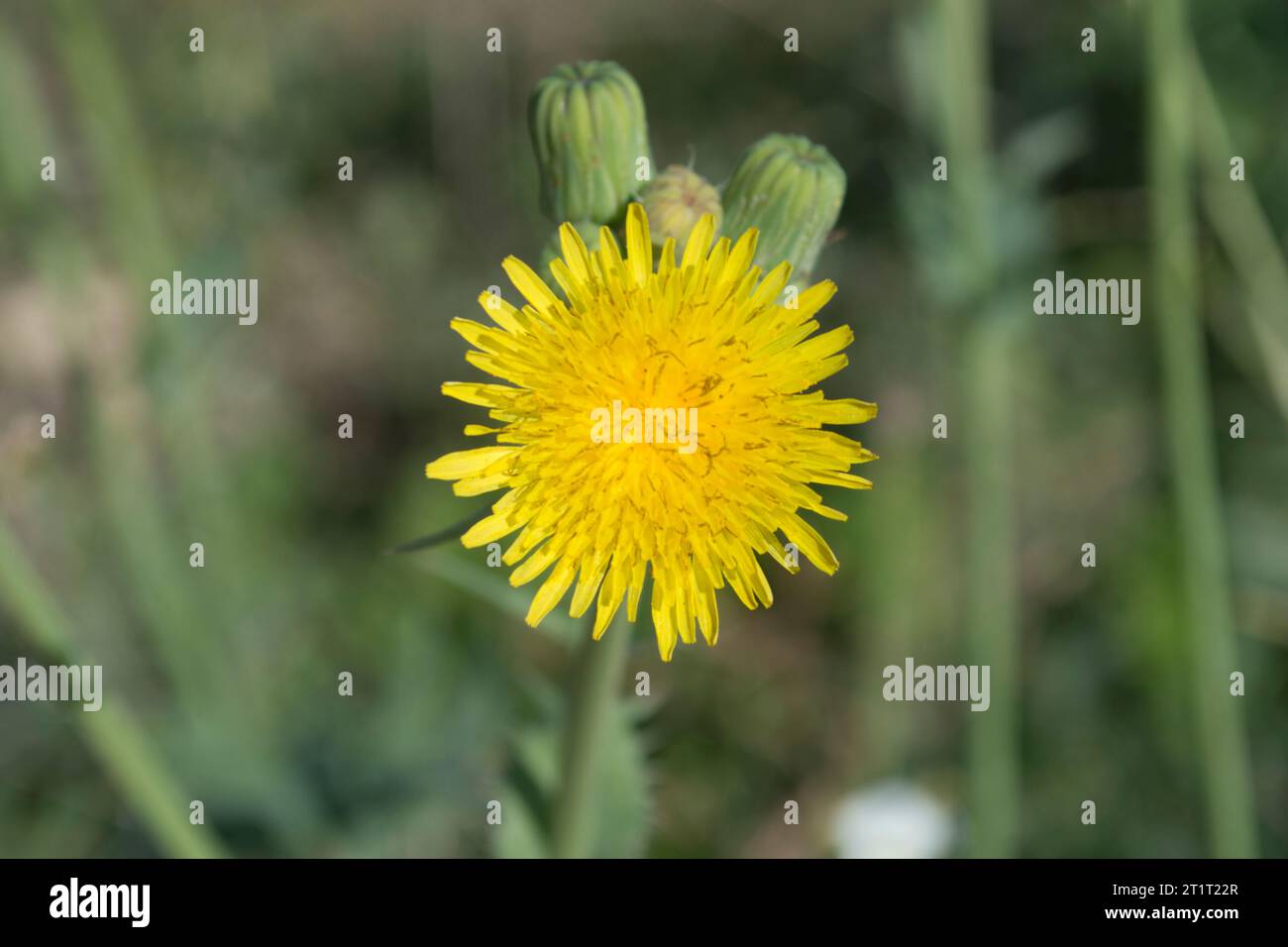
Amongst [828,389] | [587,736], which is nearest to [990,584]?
[828,389]

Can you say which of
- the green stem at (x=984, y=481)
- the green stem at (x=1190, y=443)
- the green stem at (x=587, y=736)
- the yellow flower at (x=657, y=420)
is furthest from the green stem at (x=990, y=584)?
the yellow flower at (x=657, y=420)

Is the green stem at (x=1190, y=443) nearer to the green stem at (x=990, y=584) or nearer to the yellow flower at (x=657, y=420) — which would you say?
the green stem at (x=990, y=584)

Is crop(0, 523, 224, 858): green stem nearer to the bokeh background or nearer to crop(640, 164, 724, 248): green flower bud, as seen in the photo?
the bokeh background

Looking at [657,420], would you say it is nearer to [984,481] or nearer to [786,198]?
[786,198]

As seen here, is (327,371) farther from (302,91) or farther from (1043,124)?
(1043,124)

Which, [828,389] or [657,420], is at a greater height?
[828,389]
